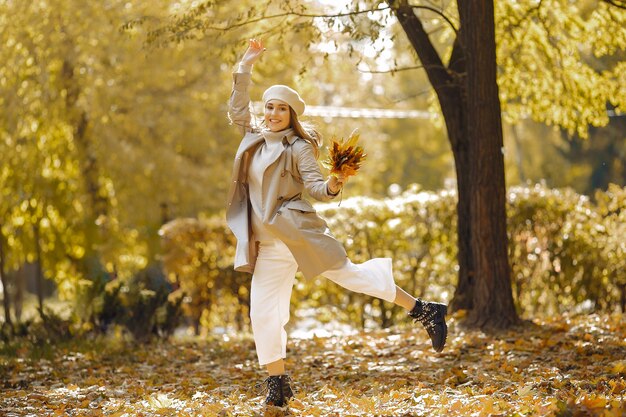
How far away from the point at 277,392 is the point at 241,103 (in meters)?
1.83

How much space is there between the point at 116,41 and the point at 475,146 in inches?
399

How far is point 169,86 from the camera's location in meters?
20.7

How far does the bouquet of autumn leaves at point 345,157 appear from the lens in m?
5.93

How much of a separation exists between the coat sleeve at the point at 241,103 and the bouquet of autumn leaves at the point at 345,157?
0.91m

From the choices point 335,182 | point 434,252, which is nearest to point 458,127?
point 434,252

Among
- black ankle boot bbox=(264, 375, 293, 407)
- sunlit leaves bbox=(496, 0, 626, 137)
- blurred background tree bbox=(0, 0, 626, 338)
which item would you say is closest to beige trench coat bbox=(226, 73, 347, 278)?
black ankle boot bbox=(264, 375, 293, 407)

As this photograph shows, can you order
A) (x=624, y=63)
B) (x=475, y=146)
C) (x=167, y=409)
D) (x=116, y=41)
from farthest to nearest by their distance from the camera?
(x=116, y=41) < (x=624, y=63) < (x=475, y=146) < (x=167, y=409)

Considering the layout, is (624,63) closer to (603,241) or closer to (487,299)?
(603,241)

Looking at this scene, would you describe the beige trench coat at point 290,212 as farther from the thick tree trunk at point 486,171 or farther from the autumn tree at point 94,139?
the autumn tree at point 94,139

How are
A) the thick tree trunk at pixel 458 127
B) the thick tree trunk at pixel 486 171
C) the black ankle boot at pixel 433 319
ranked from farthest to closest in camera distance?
the thick tree trunk at pixel 458 127
the thick tree trunk at pixel 486 171
the black ankle boot at pixel 433 319

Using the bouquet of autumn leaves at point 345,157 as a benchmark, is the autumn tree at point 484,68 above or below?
above

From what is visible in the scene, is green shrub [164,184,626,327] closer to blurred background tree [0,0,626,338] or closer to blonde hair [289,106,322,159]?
blurred background tree [0,0,626,338]

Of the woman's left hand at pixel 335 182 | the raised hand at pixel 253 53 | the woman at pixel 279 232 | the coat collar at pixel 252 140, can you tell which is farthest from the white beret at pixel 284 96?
the woman's left hand at pixel 335 182

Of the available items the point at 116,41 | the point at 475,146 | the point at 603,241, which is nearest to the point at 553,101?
the point at 603,241
